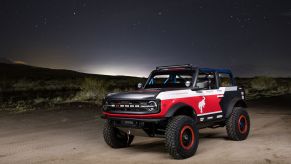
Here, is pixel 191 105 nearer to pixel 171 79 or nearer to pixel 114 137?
pixel 171 79

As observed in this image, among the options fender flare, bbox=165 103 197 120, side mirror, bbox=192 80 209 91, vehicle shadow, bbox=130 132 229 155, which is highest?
side mirror, bbox=192 80 209 91

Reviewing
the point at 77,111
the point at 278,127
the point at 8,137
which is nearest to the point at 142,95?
the point at 8,137

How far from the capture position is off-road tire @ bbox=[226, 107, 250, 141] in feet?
33.3

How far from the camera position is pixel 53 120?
15359 mm

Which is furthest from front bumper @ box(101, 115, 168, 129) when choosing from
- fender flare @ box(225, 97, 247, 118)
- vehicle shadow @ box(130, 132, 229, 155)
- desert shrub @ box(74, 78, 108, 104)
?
desert shrub @ box(74, 78, 108, 104)

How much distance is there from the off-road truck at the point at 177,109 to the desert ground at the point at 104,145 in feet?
1.29

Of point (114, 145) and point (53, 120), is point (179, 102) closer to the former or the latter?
point (114, 145)

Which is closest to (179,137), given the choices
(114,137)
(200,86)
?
(200,86)

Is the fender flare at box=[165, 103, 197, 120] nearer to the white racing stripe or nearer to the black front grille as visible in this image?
the white racing stripe

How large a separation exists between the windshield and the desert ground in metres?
1.58

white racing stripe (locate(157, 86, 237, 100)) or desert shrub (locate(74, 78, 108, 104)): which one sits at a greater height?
desert shrub (locate(74, 78, 108, 104))

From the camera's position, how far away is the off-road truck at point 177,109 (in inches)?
320

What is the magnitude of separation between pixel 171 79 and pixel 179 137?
226 cm

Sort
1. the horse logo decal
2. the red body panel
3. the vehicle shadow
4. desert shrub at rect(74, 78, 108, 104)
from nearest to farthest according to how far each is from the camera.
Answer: the red body panel
the horse logo decal
the vehicle shadow
desert shrub at rect(74, 78, 108, 104)
